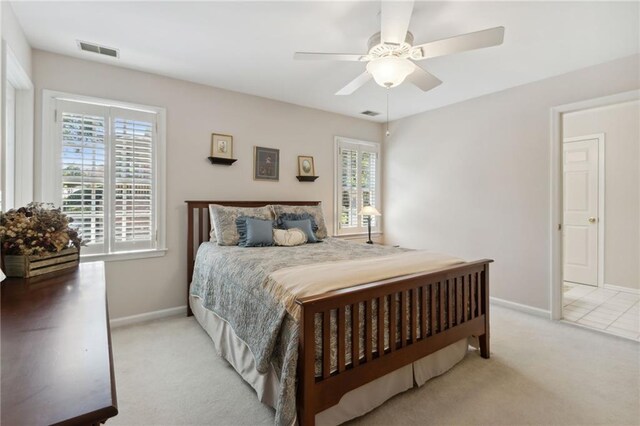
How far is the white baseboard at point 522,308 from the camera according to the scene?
10.9 feet

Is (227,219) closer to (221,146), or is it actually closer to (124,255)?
(221,146)

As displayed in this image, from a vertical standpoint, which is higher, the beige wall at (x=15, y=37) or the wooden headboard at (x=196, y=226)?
the beige wall at (x=15, y=37)

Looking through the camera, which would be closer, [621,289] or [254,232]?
[254,232]

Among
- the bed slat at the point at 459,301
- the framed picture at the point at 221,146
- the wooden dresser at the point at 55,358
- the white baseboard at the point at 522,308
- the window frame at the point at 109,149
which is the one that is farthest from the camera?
the framed picture at the point at 221,146

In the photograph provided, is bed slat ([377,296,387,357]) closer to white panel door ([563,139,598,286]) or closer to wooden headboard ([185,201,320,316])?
wooden headboard ([185,201,320,316])

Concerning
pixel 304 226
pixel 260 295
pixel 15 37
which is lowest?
pixel 260 295

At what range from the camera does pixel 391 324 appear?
1.87 meters

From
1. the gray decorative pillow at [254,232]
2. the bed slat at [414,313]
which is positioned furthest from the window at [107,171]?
the bed slat at [414,313]

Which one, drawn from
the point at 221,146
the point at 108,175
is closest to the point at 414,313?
the point at 221,146

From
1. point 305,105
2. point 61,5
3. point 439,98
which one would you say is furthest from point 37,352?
point 439,98

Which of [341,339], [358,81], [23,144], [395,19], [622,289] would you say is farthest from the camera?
[622,289]

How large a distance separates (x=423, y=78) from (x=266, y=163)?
2257mm

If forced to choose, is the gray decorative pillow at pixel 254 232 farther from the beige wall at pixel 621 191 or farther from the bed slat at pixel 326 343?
the beige wall at pixel 621 191

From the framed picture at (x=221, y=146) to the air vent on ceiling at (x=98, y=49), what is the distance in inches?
45.4
